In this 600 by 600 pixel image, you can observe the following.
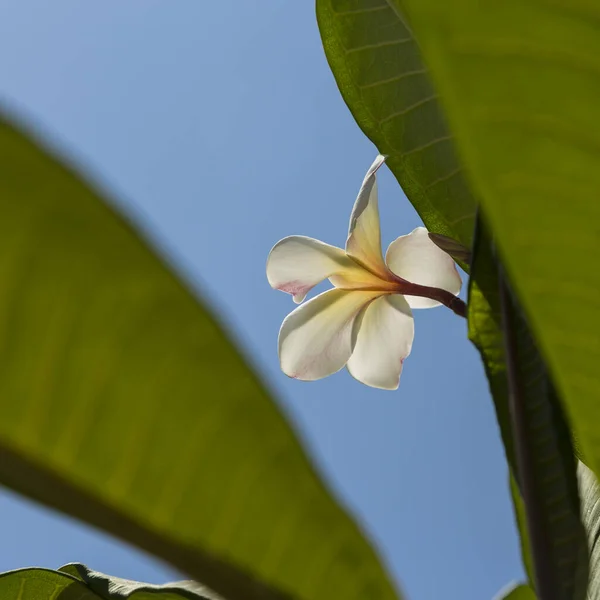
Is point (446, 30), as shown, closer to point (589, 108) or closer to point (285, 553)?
point (589, 108)

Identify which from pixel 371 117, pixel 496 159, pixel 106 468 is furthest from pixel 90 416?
pixel 371 117

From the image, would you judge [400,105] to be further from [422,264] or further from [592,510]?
[592,510]

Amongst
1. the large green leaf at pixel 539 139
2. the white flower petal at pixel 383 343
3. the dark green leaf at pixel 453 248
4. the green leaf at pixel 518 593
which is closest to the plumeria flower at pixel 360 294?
the white flower petal at pixel 383 343

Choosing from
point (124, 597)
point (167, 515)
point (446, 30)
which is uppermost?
point (446, 30)

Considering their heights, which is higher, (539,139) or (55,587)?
(539,139)

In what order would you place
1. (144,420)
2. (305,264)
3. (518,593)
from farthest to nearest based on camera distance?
(305,264), (518,593), (144,420)

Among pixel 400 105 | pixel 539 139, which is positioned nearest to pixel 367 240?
pixel 400 105
